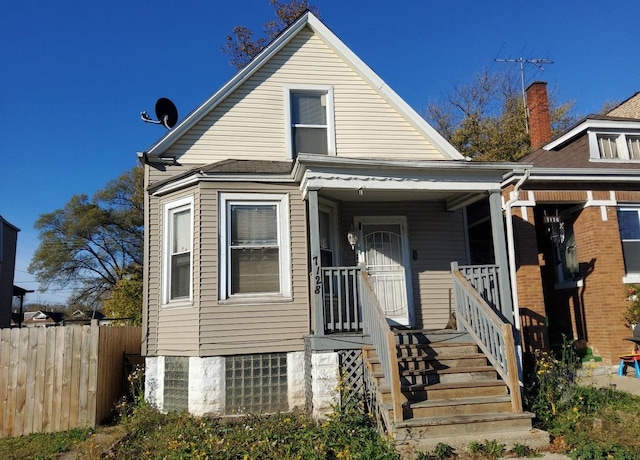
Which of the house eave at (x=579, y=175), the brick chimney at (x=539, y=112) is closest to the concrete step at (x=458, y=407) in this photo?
the house eave at (x=579, y=175)

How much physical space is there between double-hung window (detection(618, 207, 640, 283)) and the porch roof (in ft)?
13.7

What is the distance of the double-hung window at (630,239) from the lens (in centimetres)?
1035

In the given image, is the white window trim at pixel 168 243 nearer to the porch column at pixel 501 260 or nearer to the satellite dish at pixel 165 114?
the satellite dish at pixel 165 114

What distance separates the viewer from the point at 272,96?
943 centimetres

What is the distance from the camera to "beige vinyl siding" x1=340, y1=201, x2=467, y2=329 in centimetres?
923

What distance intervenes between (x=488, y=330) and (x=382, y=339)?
1.64 meters

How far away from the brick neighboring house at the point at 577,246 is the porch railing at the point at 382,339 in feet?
11.7

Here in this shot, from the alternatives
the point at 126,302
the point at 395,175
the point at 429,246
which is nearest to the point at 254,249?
the point at 395,175

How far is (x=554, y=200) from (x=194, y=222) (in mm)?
7438

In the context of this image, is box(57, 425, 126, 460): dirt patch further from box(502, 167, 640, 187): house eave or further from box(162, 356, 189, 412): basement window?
box(502, 167, 640, 187): house eave

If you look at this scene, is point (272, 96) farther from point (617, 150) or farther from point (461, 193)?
point (617, 150)

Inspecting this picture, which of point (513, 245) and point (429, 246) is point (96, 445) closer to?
point (429, 246)

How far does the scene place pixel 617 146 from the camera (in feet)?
39.5

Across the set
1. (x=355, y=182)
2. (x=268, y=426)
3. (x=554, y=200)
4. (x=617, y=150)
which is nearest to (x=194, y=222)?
(x=355, y=182)
